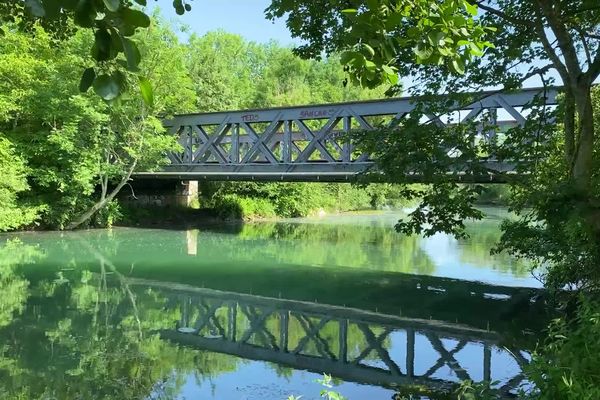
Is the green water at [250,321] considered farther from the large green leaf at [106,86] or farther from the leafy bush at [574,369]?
the large green leaf at [106,86]

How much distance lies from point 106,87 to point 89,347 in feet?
26.4

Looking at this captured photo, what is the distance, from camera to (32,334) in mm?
9336

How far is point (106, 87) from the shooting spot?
1.50 metres

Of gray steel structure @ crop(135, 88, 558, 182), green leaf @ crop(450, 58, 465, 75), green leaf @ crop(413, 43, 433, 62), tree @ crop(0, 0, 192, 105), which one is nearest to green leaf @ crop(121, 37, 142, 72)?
tree @ crop(0, 0, 192, 105)

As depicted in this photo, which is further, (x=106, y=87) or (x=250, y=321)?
(x=250, y=321)

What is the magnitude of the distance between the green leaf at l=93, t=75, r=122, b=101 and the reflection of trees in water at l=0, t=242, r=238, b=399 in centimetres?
593

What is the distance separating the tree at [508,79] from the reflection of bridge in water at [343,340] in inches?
74.3

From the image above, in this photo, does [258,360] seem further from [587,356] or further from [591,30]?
[591,30]

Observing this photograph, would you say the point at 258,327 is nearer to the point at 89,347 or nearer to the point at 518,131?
the point at 89,347

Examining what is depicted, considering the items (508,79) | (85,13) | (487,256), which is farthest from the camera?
(487,256)

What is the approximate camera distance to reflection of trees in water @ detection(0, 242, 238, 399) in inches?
278

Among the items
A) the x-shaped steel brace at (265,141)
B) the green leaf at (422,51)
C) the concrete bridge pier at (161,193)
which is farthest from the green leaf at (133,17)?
the concrete bridge pier at (161,193)

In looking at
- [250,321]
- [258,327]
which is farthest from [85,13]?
[250,321]

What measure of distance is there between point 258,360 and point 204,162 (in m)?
19.4
